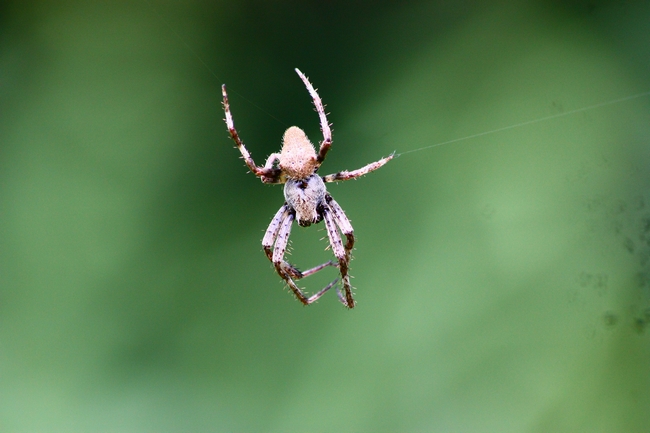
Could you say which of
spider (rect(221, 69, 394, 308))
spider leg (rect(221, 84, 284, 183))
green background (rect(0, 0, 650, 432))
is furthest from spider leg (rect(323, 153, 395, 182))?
green background (rect(0, 0, 650, 432))

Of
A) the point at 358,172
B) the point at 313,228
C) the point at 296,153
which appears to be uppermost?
the point at 313,228

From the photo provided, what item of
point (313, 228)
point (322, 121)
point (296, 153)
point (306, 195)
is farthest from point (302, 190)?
point (313, 228)

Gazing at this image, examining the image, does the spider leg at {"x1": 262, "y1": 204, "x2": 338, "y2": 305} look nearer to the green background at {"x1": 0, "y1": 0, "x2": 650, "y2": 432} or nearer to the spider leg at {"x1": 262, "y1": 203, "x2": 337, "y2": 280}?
the spider leg at {"x1": 262, "y1": 203, "x2": 337, "y2": 280}

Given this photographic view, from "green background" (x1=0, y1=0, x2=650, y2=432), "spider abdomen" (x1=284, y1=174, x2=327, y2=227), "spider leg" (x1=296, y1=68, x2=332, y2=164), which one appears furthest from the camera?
"green background" (x1=0, y1=0, x2=650, y2=432)

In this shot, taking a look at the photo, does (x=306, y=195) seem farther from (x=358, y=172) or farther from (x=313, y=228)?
(x=313, y=228)

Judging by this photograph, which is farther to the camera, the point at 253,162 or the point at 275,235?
the point at 275,235

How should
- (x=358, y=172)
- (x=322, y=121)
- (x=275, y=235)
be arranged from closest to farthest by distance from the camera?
(x=322, y=121) < (x=358, y=172) < (x=275, y=235)

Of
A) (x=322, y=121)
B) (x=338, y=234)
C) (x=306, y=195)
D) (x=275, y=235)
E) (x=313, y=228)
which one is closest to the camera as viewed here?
(x=322, y=121)

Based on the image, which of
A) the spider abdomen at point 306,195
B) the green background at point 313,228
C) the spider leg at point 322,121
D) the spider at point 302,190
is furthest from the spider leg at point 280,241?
the green background at point 313,228

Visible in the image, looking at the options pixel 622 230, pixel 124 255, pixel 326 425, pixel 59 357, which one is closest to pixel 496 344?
pixel 622 230
